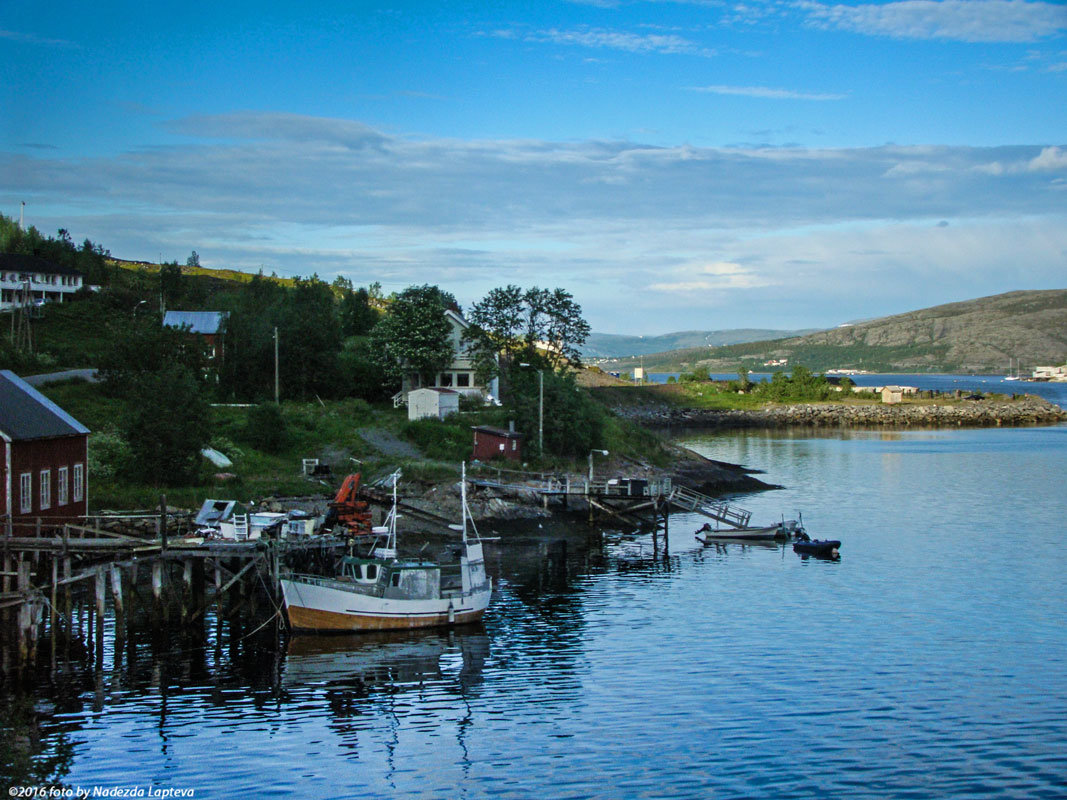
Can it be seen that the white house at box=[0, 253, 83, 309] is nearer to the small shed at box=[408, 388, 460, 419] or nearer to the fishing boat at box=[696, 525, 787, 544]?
the small shed at box=[408, 388, 460, 419]

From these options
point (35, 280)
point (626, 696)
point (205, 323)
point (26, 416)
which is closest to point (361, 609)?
point (626, 696)

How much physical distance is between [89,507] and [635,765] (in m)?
31.9

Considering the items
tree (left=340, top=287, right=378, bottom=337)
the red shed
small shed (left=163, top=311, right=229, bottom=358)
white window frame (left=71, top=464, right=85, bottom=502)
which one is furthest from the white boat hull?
tree (left=340, top=287, right=378, bottom=337)

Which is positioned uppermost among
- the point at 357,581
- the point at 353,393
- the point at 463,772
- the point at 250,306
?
the point at 250,306

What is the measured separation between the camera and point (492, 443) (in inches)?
2694

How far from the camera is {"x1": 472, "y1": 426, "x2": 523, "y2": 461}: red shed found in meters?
68.1

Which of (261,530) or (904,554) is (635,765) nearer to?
(261,530)

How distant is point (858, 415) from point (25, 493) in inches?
5821

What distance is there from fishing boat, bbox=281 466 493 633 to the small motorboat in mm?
22477

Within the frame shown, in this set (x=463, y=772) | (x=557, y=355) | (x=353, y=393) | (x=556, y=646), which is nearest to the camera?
(x=463, y=772)

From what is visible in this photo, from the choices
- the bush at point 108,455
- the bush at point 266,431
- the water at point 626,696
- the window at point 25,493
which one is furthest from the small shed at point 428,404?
the window at point 25,493

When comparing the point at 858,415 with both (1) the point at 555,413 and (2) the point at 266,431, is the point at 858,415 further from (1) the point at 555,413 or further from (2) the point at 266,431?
(2) the point at 266,431

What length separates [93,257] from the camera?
12925cm

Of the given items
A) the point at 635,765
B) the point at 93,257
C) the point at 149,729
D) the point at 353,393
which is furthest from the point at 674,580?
the point at 93,257
